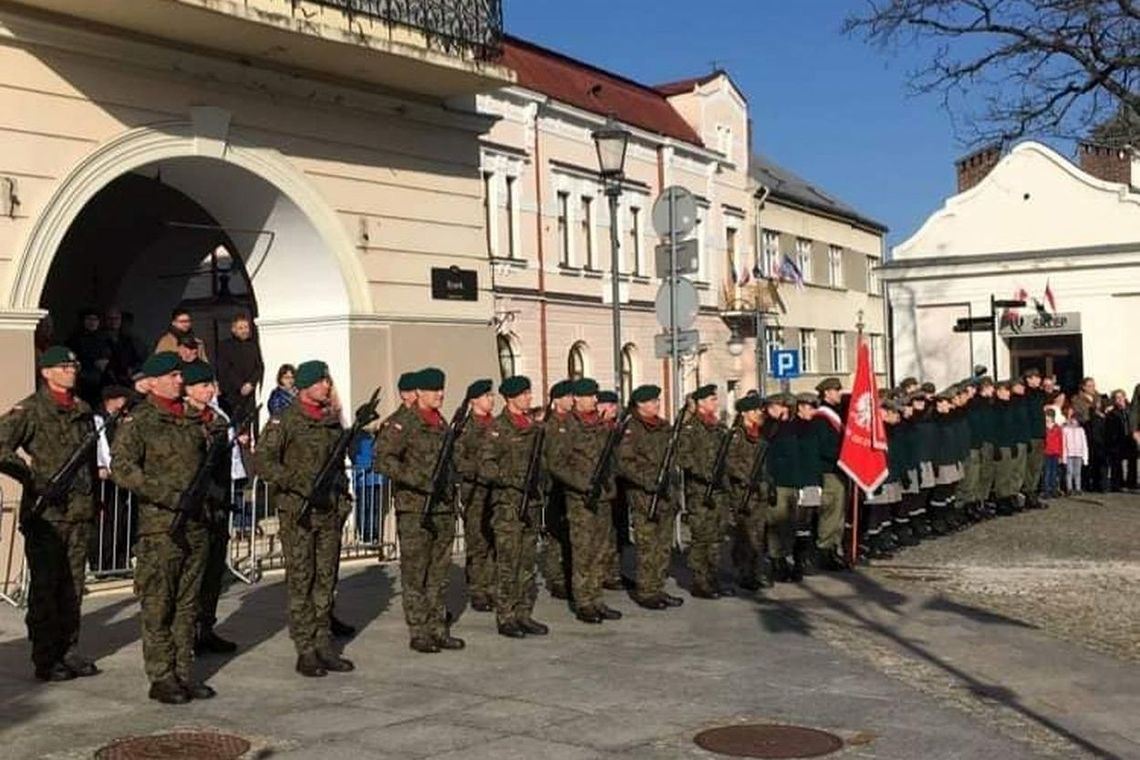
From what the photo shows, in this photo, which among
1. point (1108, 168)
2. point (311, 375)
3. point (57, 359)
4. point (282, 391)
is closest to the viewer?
point (57, 359)

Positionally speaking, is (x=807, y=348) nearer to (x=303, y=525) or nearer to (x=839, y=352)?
(x=839, y=352)

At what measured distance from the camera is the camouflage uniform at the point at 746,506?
12.2m

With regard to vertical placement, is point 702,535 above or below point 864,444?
below

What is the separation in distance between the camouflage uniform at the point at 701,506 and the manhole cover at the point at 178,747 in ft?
18.1

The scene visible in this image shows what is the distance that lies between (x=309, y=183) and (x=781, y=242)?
92.8ft

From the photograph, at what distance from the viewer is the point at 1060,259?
108ft

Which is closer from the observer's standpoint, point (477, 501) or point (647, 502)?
point (477, 501)

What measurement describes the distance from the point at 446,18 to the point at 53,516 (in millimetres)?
8959

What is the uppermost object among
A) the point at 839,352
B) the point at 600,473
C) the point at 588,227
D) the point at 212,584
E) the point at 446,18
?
the point at 446,18

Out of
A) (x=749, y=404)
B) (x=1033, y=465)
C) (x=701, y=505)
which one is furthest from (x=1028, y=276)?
(x=701, y=505)

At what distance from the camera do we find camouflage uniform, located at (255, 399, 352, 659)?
858 cm

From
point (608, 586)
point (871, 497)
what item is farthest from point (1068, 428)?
point (608, 586)

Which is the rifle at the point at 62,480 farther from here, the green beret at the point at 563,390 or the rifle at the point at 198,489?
the green beret at the point at 563,390

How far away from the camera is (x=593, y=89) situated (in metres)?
32.2
